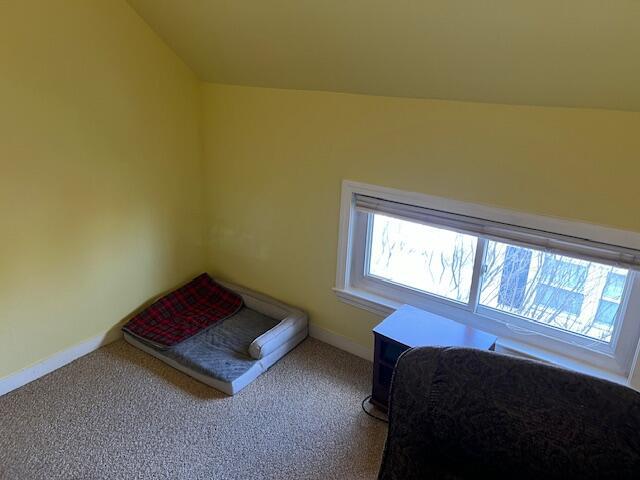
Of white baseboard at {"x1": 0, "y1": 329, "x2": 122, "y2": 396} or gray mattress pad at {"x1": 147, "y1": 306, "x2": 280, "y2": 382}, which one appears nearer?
white baseboard at {"x1": 0, "y1": 329, "x2": 122, "y2": 396}

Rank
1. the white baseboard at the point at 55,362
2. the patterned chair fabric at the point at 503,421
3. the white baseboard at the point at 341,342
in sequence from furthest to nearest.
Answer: the white baseboard at the point at 341,342
the white baseboard at the point at 55,362
the patterned chair fabric at the point at 503,421

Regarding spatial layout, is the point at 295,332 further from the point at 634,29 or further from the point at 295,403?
the point at 634,29

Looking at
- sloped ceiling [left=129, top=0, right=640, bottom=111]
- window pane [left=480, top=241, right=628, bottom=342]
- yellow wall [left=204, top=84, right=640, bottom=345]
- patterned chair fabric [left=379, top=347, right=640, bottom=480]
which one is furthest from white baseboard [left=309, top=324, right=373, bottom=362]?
patterned chair fabric [left=379, top=347, right=640, bottom=480]

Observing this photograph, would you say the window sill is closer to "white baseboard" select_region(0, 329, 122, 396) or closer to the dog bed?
the dog bed

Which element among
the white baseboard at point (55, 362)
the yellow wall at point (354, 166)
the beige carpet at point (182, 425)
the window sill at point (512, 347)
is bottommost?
the beige carpet at point (182, 425)

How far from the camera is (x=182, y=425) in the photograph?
2.17 metres

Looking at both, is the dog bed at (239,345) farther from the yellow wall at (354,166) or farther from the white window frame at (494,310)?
the white window frame at (494,310)

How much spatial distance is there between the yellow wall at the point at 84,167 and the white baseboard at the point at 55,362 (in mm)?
34

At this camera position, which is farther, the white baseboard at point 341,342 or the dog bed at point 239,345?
the white baseboard at point 341,342

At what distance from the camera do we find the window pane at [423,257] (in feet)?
7.86

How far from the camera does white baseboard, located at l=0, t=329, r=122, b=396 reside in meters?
2.33

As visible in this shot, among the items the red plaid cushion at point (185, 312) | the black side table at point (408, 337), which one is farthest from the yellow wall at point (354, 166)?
the black side table at point (408, 337)

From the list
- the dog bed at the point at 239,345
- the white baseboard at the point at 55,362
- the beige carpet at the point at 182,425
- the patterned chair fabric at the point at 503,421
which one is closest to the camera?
the patterned chair fabric at the point at 503,421

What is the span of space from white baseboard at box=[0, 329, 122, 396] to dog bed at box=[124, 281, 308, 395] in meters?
0.12
